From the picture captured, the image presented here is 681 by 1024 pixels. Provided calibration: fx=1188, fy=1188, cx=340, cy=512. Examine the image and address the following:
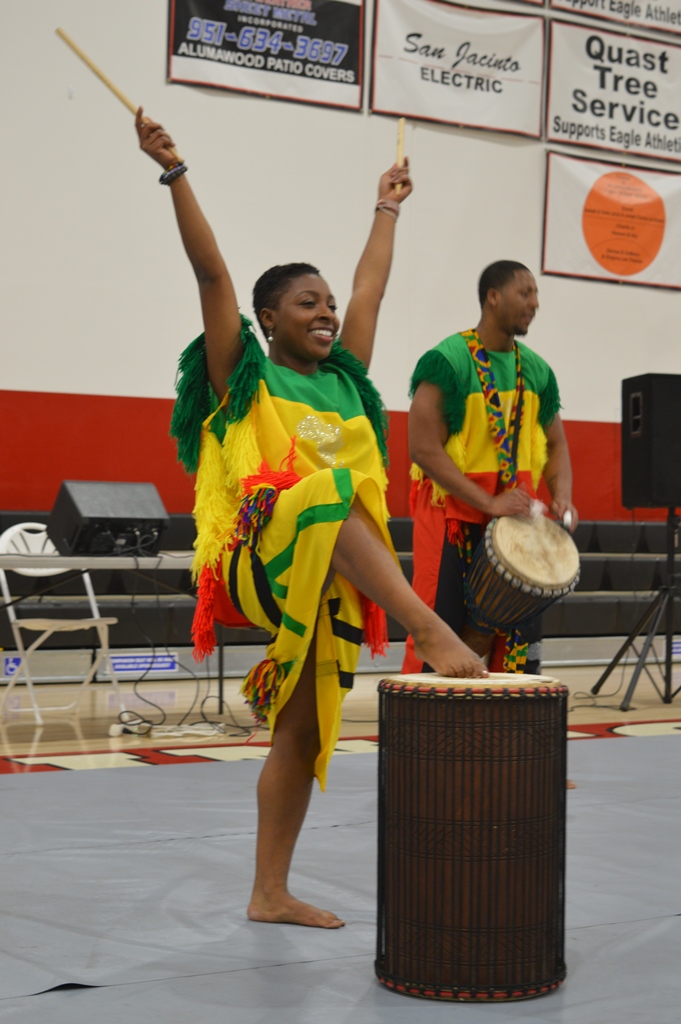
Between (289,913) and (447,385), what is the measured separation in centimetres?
169

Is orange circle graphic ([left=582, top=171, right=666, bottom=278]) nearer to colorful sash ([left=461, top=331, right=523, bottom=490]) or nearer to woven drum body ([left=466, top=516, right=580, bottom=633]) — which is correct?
colorful sash ([left=461, top=331, right=523, bottom=490])

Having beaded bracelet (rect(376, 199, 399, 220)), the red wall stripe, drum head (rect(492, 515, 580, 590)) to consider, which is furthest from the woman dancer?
the red wall stripe

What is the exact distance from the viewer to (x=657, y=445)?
19.2 feet

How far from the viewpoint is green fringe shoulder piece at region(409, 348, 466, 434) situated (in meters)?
3.42

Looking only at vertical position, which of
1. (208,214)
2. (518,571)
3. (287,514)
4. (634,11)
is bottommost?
(518,571)

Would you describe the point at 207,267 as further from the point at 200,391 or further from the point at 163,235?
the point at 163,235

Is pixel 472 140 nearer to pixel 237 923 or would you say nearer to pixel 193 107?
pixel 193 107

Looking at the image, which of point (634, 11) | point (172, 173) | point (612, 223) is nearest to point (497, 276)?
point (172, 173)

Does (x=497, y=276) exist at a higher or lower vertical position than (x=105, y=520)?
higher

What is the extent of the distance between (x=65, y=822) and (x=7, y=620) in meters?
3.52

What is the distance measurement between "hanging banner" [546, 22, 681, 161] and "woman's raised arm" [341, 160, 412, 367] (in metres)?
6.38

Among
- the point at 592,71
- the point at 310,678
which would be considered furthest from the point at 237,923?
the point at 592,71

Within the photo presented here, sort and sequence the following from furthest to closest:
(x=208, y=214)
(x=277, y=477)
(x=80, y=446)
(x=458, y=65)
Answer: (x=458, y=65), (x=208, y=214), (x=80, y=446), (x=277, y=477)

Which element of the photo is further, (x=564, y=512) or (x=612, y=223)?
(x=612, y=223)
